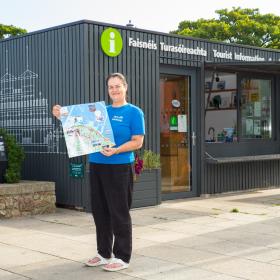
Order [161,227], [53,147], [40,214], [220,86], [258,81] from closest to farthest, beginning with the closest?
1. [161,227]
2. [40,214]
3. [53,147]
4. [220,86]
5. [258,81]

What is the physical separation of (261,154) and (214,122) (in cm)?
159

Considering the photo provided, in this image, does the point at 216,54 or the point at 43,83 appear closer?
the point at 43,83

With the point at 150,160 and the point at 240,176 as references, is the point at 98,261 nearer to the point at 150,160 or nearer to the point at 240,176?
the point at 150,160

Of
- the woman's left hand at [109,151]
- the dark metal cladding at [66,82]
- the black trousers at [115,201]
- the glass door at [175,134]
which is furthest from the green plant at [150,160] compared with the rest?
the woman's left hand at [109,151]

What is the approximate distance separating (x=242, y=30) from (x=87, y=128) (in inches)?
1363

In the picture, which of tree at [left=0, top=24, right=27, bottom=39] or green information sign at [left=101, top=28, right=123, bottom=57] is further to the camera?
tree at [left=0, top=24, right=27, bottom=39]

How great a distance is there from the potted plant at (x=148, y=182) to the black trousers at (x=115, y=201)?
4.07 meters

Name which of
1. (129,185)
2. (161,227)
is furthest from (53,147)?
(129,185)

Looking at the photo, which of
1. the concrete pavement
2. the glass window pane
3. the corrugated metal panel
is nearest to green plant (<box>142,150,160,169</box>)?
the concrete pavement

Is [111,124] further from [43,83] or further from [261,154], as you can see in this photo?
[261,154]

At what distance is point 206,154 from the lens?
38.4 feet

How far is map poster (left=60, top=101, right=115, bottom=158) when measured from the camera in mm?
5562

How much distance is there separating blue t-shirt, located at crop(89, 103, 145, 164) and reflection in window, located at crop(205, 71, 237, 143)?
21.9ft

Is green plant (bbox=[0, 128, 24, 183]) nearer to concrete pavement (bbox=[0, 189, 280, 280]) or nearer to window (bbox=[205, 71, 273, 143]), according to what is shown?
concrete pavement (bbox=[0, 189, 280, 280])
